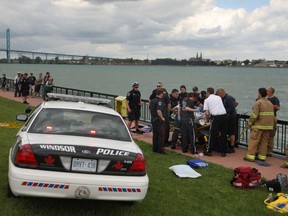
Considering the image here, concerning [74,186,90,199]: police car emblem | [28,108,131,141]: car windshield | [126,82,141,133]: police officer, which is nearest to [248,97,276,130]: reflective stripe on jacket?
[126,82,141,133]: police officer

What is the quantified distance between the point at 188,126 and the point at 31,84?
1684 cm

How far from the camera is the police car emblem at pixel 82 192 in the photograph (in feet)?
15.3

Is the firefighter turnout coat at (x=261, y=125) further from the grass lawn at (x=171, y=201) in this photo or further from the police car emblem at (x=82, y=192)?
the police car emblem at (x=82, y=192)

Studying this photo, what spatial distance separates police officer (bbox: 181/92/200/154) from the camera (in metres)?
10.2

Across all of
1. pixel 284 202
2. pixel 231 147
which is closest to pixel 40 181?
pixel 284 202

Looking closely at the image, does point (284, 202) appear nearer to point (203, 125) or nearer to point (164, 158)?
point (164, 158)

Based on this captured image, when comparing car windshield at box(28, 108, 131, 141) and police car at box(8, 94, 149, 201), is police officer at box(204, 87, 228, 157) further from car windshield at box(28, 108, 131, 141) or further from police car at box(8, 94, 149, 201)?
police car at box(8, 94, 149, 201)

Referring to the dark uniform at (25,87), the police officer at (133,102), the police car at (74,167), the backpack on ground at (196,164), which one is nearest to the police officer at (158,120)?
the backpack on ground at (196,164)

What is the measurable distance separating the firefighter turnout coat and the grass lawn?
4.85 ft

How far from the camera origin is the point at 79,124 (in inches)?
Answer: 223

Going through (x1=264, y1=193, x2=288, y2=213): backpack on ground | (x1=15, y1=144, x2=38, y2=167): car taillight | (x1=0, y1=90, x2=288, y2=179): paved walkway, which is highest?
(x1=15, y1=144, x2=38, y2=167): car taillight

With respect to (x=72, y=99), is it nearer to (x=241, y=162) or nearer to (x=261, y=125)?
(x=241, y=162)

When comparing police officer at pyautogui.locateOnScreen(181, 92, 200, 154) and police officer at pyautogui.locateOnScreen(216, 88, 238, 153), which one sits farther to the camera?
police officer at pyautogui.locateOnScreen(216, 88, 238, 153)

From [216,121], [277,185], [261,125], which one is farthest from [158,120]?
[277,185]
